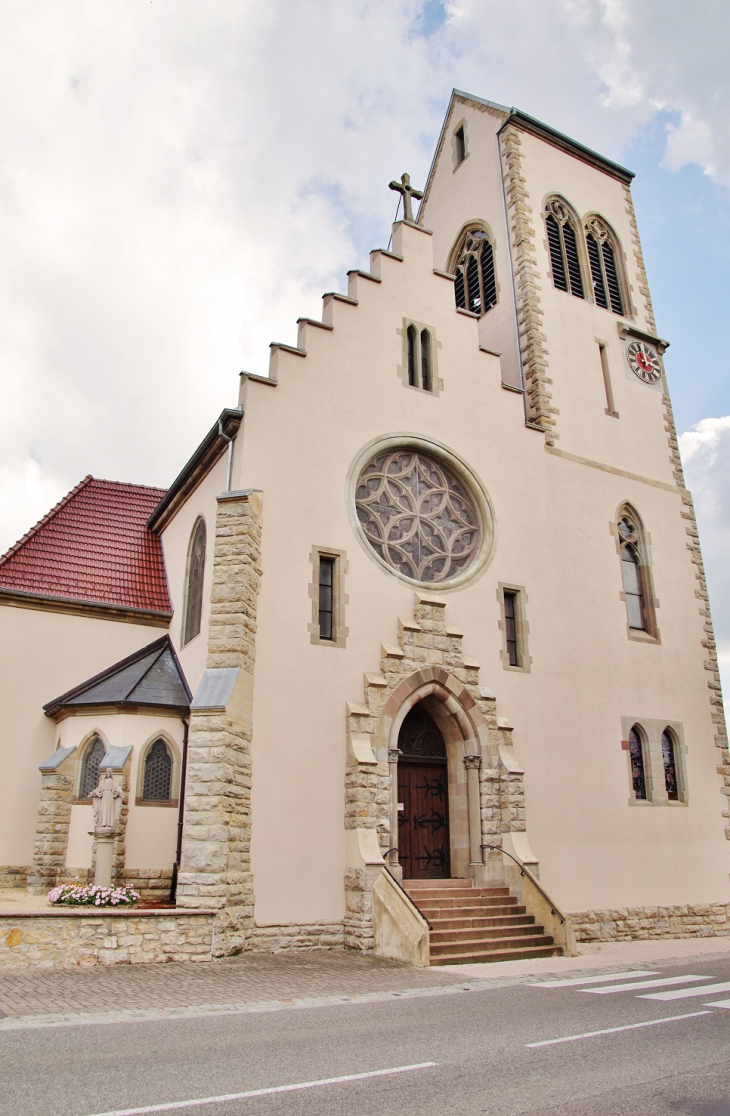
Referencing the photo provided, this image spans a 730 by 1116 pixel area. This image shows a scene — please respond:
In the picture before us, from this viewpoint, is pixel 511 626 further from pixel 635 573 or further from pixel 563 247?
pixel 563 247

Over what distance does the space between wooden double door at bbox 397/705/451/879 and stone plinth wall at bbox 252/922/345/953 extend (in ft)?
6.15

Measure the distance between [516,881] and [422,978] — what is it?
3.99m

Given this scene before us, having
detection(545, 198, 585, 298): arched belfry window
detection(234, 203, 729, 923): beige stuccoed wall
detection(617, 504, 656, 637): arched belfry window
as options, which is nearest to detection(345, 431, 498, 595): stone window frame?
detection(234, 203, 729, 923): beige stuccoed wall

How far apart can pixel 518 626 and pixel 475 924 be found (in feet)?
18.9

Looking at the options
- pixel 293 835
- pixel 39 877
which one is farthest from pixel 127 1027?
pixel 39 877

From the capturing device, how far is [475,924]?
502 inches

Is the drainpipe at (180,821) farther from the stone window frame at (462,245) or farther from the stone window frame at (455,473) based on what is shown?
the stone window frame at (462,245)

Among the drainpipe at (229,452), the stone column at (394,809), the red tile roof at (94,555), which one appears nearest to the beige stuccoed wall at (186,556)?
the drainpipe at (229,452)

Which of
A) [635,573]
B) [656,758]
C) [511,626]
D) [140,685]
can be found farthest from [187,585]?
[656,758]

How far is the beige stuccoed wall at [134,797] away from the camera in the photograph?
559 inches

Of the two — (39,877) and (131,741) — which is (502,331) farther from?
(39,877)

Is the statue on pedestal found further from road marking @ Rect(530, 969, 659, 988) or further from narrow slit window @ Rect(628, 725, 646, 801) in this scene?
narrow slit window @ Rect(628, 725, 646, 801)

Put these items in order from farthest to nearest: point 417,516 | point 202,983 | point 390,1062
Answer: point 417,516, point 202,983, point 390,1062

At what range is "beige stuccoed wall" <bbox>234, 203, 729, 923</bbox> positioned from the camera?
12.9 metres
